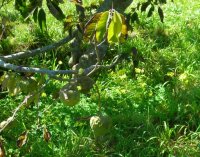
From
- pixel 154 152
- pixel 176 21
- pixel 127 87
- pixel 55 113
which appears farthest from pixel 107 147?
pixel 176 21

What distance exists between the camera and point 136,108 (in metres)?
3.34

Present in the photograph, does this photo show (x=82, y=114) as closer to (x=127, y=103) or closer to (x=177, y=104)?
(x=127, y=103)

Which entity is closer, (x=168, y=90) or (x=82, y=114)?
(x=82, y=114)

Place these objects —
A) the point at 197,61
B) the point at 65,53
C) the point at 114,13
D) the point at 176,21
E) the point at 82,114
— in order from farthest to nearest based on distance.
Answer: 1. the point at 176,21
2. the point at 65,53
3. the point at 197,61
4. the point at 82,114
5. the point at 114,13

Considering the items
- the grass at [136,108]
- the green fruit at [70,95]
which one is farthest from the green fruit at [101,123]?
the grass at [136,108]

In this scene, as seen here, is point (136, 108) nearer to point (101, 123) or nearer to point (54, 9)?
point (54, 9)

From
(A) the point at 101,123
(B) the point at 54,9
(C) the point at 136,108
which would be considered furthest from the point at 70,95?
(C) the point at 136,108

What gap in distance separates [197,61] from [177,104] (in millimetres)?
736

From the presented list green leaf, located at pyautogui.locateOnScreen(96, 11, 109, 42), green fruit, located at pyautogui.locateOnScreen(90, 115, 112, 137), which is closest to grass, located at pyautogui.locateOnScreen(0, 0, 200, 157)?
green fruit, located at pyautogui.locateOnScreen(90, 115, 112, 137)

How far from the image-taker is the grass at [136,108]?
290 centimetres

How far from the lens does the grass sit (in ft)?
9.51

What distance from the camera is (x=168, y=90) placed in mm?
3510

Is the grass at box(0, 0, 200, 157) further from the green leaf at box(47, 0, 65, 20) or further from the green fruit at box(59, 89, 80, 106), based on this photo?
the green fruit at box(59, 89, 80, 106)

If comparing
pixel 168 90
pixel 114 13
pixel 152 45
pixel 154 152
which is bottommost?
pixel 154 152
